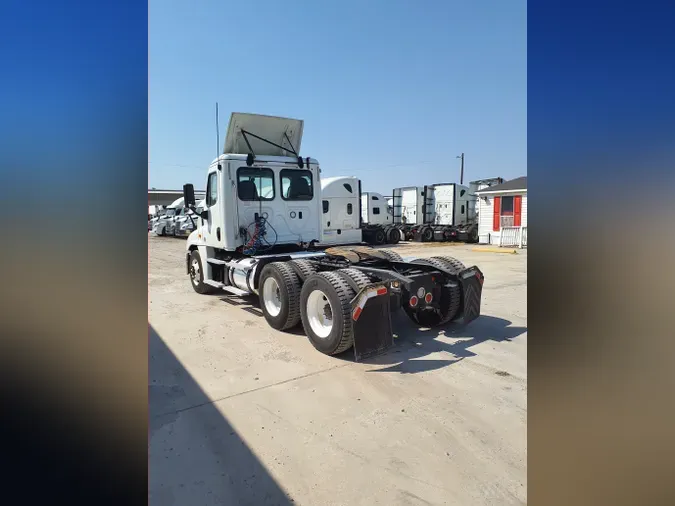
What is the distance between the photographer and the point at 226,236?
26.2 ft

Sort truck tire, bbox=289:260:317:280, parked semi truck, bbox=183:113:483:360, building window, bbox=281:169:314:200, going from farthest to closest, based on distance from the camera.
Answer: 1. building window, bbox=281:169:314:200
2. truck tire, bbox=289:260:317:280
3. parked semi truck, bbox=183:113:483:360

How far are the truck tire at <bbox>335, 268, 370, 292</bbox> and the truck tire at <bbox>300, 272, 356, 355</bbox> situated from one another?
0.17ft

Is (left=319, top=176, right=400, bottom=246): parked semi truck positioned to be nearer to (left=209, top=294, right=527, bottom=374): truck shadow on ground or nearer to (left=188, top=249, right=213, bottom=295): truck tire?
(left=188, top=249, right=213, bottom=295): truck tire

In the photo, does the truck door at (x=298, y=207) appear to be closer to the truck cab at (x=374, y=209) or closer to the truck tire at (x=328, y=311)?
the truck tire at (x=328, y=311)

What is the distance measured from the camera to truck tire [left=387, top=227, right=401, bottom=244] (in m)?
25.8

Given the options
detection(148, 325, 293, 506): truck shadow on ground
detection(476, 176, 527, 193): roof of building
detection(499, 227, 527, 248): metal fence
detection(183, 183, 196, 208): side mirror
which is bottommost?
detection(148, 325, 293, 506): truck shadow on ground

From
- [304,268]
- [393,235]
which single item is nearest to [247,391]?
[304,268]

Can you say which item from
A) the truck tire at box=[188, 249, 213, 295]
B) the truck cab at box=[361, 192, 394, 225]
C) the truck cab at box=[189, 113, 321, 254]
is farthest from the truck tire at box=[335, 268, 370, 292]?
the truck cab at box=[361, 192, 394, 225]

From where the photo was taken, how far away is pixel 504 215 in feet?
75.2

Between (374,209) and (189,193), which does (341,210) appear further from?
(189,193)
